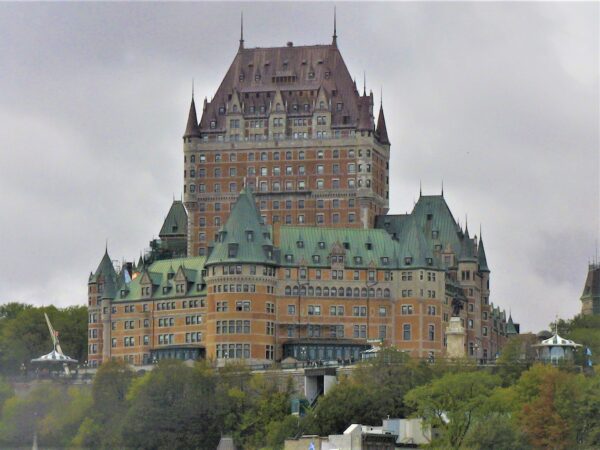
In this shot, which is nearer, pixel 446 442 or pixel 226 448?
pixel 446 442

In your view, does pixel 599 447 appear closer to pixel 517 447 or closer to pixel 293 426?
pixel 517 447

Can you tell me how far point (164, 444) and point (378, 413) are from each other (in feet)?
58.6

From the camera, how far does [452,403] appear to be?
624 feet

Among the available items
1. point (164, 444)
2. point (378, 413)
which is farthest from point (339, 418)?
point (164, 444)

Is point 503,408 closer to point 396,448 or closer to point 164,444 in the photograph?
point 396,448

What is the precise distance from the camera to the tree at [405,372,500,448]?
615 feet

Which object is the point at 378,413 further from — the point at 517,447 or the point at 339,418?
the point at 517,447

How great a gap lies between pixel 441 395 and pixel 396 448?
7.49 metres

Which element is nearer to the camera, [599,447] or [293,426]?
[599,447]

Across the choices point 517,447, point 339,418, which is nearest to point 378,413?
point 339,418

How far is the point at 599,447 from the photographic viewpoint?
182375mm

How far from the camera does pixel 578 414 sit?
611 ft

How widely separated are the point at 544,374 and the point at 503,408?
21.2ft

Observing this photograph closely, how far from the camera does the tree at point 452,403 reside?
615 feet
